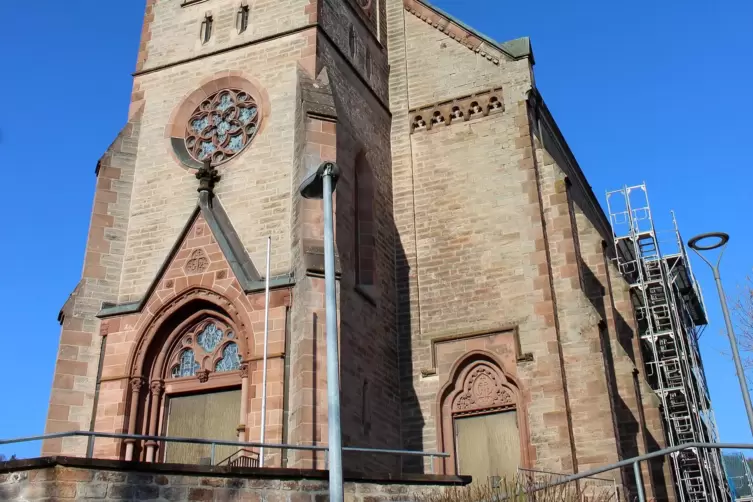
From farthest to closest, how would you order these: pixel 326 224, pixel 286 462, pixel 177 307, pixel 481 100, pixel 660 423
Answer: pixel 481 100 → pixel 660 423 → pixel 177 307 → pixel 286 462 → pixel 326 224

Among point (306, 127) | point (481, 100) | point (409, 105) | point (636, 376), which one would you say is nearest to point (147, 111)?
point (306, 127)

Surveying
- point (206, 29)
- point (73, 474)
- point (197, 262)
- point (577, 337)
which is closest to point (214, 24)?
point (206, 29)

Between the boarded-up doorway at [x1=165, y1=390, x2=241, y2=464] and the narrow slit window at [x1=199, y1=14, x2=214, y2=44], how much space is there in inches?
384

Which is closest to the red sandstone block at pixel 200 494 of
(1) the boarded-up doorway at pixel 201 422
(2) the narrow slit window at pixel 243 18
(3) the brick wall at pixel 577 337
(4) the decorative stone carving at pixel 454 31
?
(1) the boarded-up doorway at pixel 201 422

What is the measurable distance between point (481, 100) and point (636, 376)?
27.4 ft

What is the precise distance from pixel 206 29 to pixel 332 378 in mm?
14683

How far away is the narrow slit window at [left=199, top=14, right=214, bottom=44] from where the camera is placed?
71.2 ft

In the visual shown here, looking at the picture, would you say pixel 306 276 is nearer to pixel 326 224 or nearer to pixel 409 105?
pixel 326 224

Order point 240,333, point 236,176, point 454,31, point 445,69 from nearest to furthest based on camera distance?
point 240,333
point 236,176
point 445,69
point 454,31

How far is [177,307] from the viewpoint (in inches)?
689

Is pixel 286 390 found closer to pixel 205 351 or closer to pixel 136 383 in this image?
pixel 205 351

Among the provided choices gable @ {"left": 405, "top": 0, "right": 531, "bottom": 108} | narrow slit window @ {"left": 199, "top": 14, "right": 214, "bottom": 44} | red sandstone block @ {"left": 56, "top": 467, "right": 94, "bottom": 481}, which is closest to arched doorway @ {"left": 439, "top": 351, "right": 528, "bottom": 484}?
gable @ {"left": 405, "top": 0, "right": 531, "bottom": 108}

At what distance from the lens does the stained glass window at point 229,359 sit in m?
16.9

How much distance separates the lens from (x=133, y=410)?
666 inches
